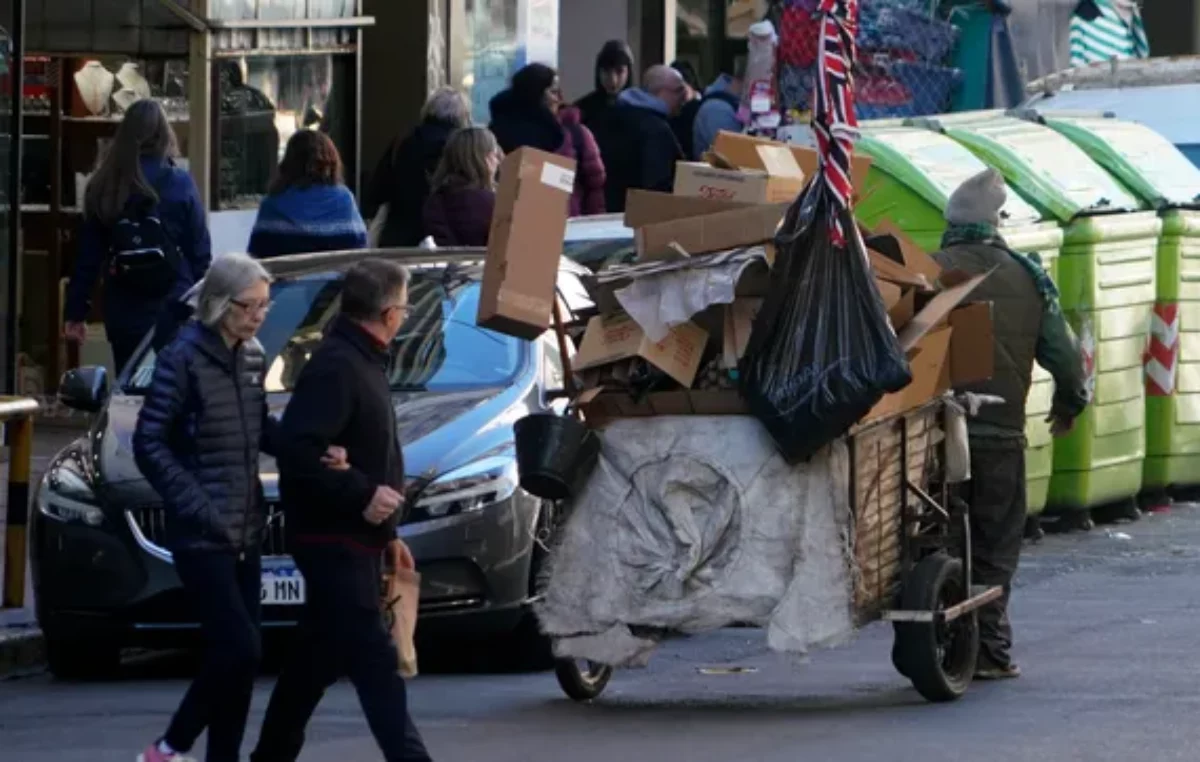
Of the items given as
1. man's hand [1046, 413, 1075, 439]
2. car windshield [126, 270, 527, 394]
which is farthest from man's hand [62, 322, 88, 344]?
→ man's hand [1046, 413, 1075, 439]

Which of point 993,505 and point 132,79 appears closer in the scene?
point 993,505

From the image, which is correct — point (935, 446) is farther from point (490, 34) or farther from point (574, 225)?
point (490, 34)

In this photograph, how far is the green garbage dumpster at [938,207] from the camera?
1459 cm

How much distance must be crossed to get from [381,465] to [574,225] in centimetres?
572

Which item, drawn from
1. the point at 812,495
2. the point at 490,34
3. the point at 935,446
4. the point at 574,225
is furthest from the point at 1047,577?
the point at 490,34

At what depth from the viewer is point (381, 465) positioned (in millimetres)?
8227

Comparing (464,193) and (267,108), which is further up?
(267,108)

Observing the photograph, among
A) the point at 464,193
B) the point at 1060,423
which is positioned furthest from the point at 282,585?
the point at 464,193

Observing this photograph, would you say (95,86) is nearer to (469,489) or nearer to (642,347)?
(469,489)

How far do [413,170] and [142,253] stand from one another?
9.54 feet

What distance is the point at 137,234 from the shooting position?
13359mm

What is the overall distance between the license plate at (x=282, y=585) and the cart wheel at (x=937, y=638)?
2005 millimetres

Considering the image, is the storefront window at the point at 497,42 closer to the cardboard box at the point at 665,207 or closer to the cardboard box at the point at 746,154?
the cardboard box at the point at 746,154

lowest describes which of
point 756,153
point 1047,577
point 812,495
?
point 1047,577
